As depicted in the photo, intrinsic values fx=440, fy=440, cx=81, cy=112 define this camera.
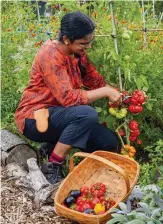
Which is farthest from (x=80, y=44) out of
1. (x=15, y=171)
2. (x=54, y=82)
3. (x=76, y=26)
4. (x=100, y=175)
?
(x=15, y=171)

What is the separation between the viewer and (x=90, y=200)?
117 inches

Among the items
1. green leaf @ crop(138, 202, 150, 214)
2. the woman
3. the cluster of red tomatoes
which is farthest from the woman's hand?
green leaf @ crop(138, 202, 150, 214)

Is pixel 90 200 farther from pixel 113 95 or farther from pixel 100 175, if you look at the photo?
pixel 113 95

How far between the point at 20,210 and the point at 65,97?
0.89 m

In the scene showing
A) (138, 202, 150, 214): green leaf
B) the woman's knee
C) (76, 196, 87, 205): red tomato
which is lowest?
(76, 196, 87, 205): red tomato

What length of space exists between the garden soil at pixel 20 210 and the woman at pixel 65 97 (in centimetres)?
26

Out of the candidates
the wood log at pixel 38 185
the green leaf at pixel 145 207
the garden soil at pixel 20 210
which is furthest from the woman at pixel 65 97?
the green leaf at pixel 145 207

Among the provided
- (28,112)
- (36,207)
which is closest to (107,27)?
(28,112)

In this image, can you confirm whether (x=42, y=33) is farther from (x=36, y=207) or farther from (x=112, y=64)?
(x=36, y=207)

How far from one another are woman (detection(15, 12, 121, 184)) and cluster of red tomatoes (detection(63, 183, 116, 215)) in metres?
0.36

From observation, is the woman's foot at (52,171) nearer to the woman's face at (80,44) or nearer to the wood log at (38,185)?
the wood log at (38,185)

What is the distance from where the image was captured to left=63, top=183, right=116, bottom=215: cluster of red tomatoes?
2.83 m

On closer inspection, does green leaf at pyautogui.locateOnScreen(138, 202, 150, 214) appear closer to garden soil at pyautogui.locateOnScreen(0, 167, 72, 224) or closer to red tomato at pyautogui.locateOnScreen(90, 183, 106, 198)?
red tomato at pyautogui.locateOnScreen(90, 183, 106, 198)

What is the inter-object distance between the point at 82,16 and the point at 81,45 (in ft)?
0.67
